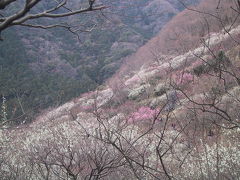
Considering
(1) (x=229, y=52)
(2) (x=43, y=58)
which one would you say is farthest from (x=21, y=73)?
(1) (x=229, y=52)

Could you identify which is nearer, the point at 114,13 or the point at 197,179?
the point at 114,13

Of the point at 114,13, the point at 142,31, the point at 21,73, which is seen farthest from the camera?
the point at 142,31

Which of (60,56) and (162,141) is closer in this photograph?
(162,141)

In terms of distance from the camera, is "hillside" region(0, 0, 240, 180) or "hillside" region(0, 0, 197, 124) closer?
"hillside" region(0, 0, 240, 180)

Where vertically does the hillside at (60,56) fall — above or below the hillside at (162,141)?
above

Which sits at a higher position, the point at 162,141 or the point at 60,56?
the point at 60,56

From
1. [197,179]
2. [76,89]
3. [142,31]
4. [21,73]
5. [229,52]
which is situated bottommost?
[197,179]

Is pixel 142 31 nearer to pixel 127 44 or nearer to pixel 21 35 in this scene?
pixel 127 44

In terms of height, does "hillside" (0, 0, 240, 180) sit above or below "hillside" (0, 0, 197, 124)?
below

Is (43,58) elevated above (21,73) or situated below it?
above

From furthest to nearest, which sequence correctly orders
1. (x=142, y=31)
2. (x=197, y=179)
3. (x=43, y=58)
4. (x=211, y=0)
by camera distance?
(x=142, y=31)
(x=43, y=58)
(x=211, y=0)
(x=197, y=179)

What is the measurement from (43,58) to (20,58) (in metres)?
5.93

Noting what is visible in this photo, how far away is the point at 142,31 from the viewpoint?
6900 centimetres

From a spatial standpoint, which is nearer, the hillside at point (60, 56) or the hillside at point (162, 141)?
the hillside at point (162, 141)
